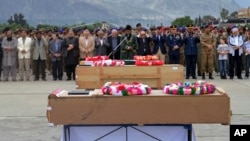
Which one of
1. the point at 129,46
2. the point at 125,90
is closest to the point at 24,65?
the point at 129,46

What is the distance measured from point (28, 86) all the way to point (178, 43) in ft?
16.4

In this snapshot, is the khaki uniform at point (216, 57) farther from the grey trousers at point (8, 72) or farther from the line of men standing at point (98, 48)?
the grey trousers at point (8, 72)

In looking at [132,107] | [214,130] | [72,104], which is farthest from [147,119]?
[214,130]

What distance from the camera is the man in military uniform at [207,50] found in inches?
723

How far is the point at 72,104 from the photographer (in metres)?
6.05

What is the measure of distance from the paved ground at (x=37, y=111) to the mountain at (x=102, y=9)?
105505 mm

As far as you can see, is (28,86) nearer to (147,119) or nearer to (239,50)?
(239,50)

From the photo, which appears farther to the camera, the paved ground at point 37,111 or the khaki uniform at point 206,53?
the khaki uniform at point 206,53

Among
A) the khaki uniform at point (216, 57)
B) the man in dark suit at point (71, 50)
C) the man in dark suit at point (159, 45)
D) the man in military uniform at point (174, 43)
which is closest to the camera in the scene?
the man in dark suit at point (71, 50)

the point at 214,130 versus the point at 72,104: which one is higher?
the point at 72,104

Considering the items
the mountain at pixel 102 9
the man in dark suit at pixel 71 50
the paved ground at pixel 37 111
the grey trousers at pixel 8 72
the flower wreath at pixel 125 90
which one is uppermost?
the mountain at pixel 102 9

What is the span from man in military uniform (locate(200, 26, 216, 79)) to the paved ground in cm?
57

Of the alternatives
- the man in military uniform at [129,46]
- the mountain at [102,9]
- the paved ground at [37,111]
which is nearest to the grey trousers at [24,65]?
the paved ground at [37,111]

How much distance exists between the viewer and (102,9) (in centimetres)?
14375
